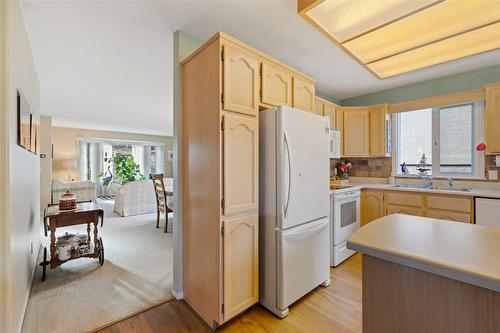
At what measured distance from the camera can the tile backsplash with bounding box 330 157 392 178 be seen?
3810 millimetres

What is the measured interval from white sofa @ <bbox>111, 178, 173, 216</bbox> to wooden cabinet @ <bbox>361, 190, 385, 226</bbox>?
4004 millimetres

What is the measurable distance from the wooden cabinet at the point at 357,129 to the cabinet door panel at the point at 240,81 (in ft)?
8.26

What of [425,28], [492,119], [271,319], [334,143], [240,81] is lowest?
[271,319]

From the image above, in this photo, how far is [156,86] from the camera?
3650mm

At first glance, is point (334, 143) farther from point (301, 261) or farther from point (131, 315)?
point (131, 315)

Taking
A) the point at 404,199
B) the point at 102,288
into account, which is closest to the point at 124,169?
the point at 102,288

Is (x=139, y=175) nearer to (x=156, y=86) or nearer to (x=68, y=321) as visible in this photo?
(x=156, y=86)

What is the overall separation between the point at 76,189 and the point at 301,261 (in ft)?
22.4

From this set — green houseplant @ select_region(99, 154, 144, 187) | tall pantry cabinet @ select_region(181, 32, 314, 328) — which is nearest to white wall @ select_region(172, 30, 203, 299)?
tall pantry cabinet @ select_region(181, 32, 314, 328)

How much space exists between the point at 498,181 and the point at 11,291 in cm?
492

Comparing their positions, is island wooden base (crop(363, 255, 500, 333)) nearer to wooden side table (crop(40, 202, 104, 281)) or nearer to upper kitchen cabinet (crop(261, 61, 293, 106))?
upper kitchen cabinet (crop(261, 61, 293, 106))

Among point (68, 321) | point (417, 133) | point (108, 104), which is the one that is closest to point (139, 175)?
point (108, 104)

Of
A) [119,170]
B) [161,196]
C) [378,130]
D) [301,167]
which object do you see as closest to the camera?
[301,167]

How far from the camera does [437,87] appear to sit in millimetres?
3295
